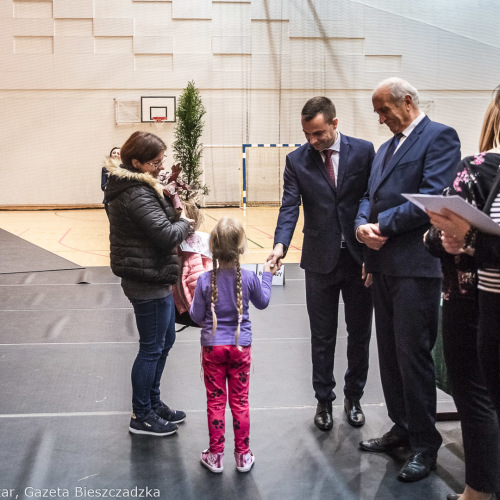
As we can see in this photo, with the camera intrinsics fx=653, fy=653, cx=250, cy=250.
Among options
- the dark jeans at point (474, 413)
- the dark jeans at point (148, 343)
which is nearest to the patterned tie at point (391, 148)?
the dark jeans at point (474, 413)

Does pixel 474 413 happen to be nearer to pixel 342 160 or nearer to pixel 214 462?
pixel 214 462

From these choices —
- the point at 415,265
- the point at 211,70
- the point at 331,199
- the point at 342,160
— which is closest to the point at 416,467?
the point at 415,265

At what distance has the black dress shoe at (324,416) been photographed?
3242 mm

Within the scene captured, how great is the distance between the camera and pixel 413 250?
2.71m

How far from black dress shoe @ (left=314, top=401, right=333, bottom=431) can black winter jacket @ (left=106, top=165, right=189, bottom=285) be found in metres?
1.01

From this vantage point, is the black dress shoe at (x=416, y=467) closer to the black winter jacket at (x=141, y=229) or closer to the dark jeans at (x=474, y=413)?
the dark jeans at (x=474, y=413)

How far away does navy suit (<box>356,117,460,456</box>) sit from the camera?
2664mm

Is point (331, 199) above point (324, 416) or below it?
above

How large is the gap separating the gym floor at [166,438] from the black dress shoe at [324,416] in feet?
0.14

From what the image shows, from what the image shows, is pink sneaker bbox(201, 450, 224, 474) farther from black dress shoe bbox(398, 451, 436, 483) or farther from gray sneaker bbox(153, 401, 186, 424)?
black dress shoe bbox(398, 451, 436, 483)

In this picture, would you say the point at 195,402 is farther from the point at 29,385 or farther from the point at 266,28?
the point at 266,28

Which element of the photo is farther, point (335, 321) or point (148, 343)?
point (335, 321)

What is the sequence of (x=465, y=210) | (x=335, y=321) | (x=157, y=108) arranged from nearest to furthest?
(x=465, y=210) < (x=335, y=321) < (x=157, y=108)

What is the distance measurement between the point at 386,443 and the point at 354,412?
0.38 meters
